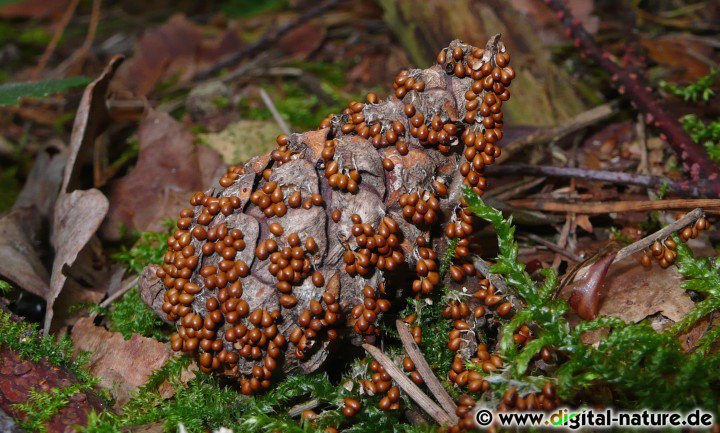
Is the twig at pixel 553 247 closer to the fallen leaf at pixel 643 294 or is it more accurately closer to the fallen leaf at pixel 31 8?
the fallen leaf at pixel 643 294

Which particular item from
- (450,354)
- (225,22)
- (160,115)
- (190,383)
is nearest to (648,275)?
(450,354)

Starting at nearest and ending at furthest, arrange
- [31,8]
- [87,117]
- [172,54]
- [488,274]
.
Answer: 1. [488,274]
2. [87,117]
3. [172,54]
4. [31,8]

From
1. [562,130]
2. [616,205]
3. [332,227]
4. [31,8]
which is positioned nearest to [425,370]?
[332,227]

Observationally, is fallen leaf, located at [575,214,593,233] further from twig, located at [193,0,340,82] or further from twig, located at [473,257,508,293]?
twig, located at [193,0,340,82]

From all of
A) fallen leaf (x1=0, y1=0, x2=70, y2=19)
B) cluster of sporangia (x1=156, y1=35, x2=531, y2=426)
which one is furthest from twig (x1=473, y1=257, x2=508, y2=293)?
fallen leaf (x1=0, y1=0, x2=70, y2=19)

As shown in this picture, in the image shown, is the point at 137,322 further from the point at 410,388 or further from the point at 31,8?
the point at 31,8

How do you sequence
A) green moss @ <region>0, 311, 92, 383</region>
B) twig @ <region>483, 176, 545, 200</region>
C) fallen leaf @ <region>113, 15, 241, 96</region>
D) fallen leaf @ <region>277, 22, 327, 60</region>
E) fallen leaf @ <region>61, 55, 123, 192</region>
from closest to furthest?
green moss @ <region>0, 311, 92, 383</region> < fallen leaf @ <region>61, 55, 123, 192</region> < twig @ <region>483, 176, 545, 200</region> < fallen leaf @ <region>113, 15, 241, 96</region> < fallen leaf @ <region>277, 22, 327, 60</region>
